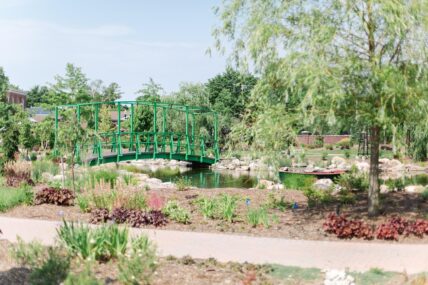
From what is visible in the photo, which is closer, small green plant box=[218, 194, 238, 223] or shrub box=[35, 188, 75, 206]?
small green plant box=[218, 194, 238, 223]

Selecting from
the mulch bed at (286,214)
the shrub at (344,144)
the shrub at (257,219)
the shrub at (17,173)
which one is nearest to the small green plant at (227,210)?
the mulch bed at (286,214)

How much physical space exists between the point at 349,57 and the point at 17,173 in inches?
460

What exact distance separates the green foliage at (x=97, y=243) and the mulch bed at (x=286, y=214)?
3.04 metres

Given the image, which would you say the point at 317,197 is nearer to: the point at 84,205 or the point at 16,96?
the point at 84,205

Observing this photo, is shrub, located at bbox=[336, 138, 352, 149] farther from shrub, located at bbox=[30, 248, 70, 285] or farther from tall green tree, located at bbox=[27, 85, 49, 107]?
tall green tree, located at bbox=[27, 85, 49, 107]

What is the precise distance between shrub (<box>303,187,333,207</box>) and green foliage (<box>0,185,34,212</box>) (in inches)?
243

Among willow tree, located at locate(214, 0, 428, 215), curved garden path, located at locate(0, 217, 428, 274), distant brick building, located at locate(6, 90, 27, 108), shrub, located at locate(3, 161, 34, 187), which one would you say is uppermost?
distant brick building, located at locate(6, 90, 27, 108)

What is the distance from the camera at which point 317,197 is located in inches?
509

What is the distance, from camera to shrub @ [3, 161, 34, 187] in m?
16.0

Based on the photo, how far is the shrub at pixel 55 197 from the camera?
41.5 feet

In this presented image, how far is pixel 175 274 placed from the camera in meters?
6.58

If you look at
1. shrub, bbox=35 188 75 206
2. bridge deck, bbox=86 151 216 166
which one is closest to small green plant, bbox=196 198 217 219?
shrub, bbox=35 188 75 206

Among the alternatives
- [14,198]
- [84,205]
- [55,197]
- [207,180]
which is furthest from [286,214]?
[207,180]

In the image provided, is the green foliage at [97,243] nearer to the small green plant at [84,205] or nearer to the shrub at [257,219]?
the shrub at [257,219]
